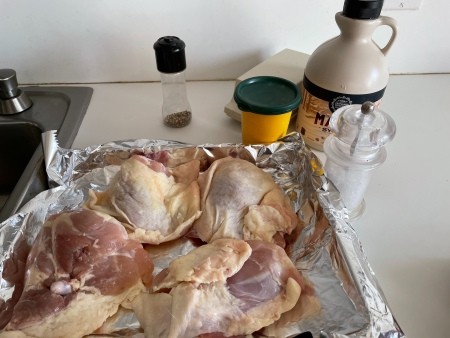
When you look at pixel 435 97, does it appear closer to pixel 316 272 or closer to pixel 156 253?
pixel 316 272

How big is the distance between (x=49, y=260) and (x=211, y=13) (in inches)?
30.8

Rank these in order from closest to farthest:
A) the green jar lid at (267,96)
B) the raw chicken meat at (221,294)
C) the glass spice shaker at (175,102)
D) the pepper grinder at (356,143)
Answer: the raw chicken meat at (221,294) < the pepper grinder at (356,143) < the green jar lid at (267,96) < the glass spice shaker at (175,102)

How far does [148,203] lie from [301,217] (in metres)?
0.32

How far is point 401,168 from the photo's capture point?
971 mm

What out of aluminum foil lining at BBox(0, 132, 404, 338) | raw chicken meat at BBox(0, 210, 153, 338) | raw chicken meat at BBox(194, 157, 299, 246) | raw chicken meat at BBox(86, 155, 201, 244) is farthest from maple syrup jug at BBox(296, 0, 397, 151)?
raw chicken meat at BBox(0, 210, 153, 338)

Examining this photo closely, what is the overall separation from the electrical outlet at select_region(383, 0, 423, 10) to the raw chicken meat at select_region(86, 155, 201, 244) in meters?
0.76

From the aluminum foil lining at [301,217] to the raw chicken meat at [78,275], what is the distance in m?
0.05

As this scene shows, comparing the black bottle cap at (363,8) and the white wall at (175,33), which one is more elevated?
the black bottle cap at (363,8)

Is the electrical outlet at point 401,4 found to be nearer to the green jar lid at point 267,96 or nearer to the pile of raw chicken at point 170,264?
the green jar lid at point 267,96

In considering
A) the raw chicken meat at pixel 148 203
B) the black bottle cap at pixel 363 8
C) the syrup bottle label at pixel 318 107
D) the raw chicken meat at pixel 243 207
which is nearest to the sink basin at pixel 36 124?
the raw chicken meat at pixel 148 203

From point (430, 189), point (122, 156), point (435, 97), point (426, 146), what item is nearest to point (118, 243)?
point (122, 156)

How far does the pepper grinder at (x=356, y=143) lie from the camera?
755 millimetres

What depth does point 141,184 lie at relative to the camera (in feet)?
2.56

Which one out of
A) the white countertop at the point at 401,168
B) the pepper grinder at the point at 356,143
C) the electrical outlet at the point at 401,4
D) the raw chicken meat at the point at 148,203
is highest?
the electrical outlet at the point at 401,4
